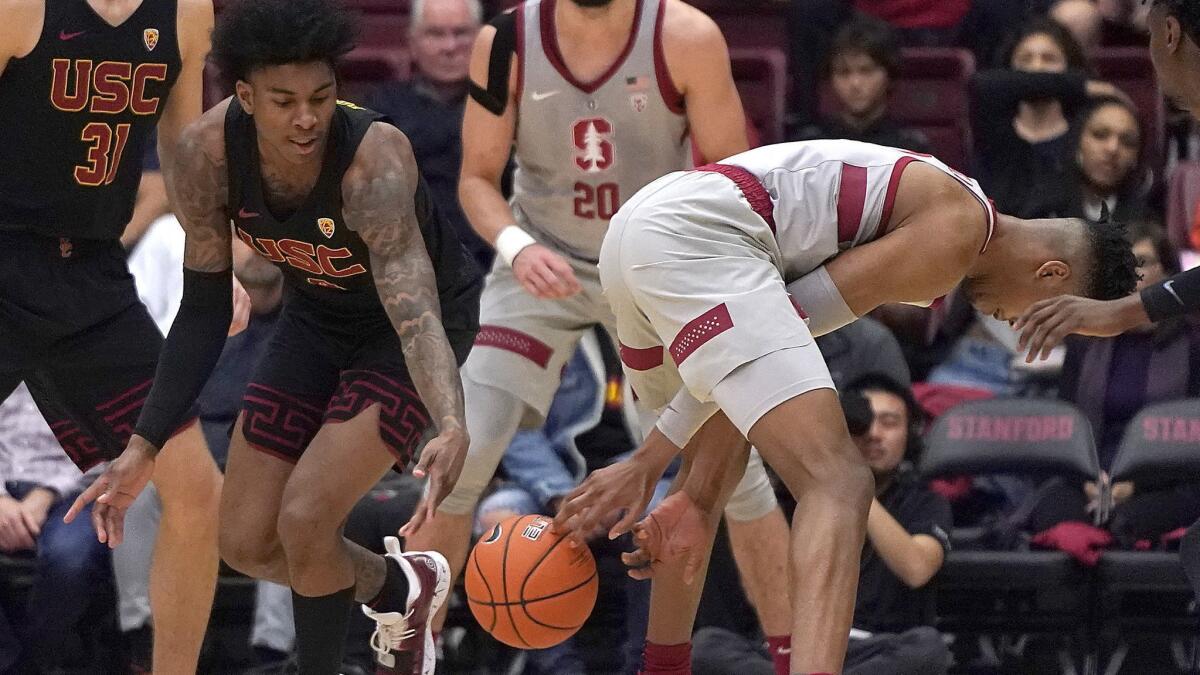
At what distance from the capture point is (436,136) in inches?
302

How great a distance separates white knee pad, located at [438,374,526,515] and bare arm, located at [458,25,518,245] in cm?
48

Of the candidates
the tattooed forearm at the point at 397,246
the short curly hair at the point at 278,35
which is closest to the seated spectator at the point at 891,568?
the tattooed forearm at the point at 397,246

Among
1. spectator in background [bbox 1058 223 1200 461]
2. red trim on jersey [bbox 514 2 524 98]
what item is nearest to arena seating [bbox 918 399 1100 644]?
spectator in background [bbox 1058 223 1200 461]

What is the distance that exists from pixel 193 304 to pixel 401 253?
0.57 m

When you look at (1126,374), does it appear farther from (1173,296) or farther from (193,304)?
(193,304)

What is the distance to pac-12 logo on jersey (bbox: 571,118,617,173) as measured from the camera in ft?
18.7

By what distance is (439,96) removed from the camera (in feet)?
25.5

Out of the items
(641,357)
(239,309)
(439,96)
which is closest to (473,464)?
(239,309)

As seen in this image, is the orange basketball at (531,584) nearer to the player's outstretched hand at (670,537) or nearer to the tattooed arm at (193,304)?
the player's outstretched hand at (670,537)

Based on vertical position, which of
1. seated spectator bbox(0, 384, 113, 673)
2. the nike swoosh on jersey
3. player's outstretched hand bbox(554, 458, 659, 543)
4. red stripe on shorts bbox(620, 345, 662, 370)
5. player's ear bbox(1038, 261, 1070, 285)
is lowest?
seated spectator bbox(0, 384, 113, 673)

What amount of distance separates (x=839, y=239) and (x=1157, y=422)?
268 centimetres

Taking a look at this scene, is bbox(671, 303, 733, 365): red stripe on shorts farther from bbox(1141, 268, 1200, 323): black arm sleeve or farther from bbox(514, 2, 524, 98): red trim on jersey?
bbox(514, 2, 524, 98): red trim on jersey

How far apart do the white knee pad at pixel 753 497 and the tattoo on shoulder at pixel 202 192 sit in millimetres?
1664

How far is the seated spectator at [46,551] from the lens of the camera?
21.2ft
